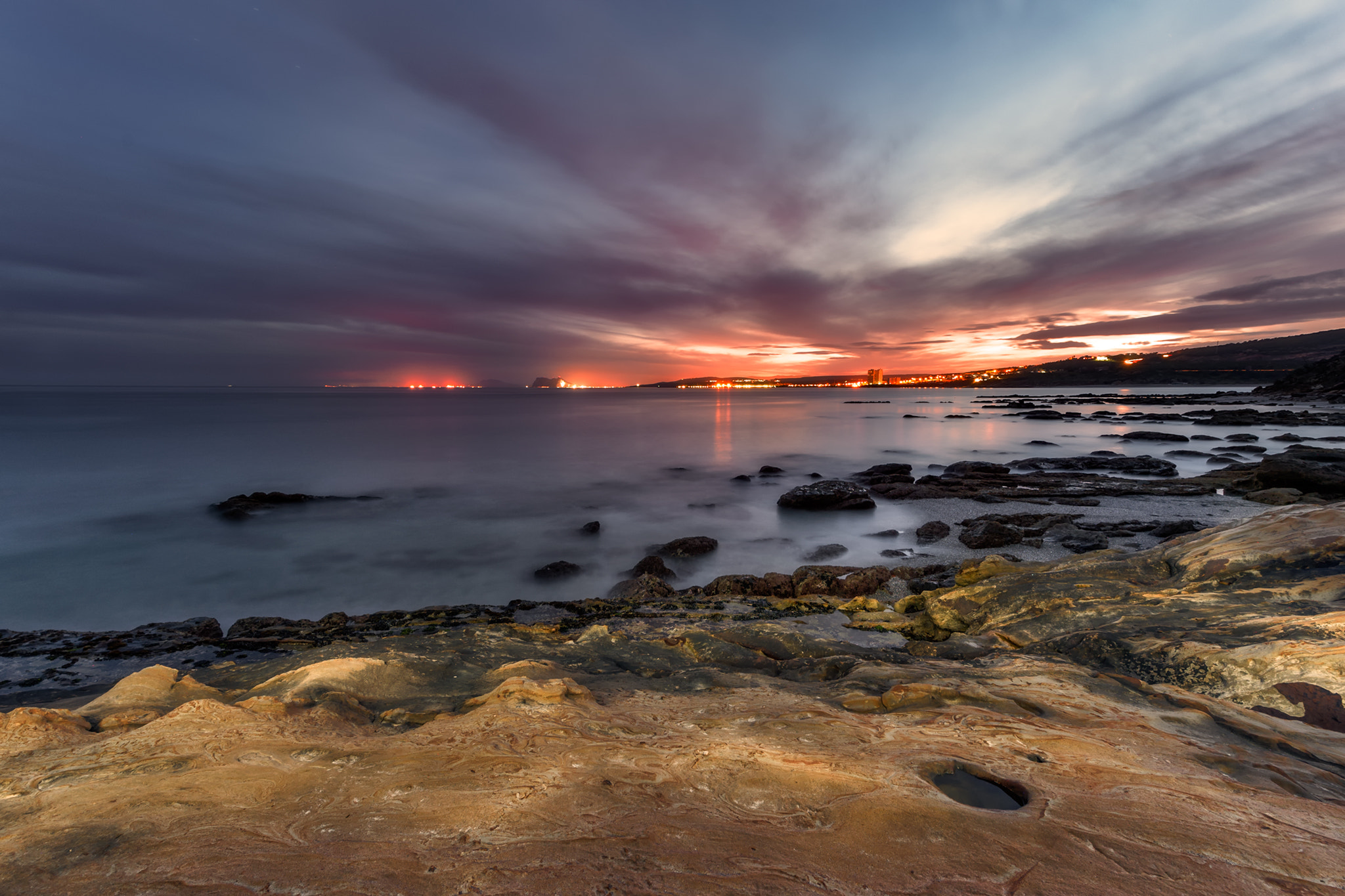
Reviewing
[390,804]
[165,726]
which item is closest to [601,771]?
[390,804]

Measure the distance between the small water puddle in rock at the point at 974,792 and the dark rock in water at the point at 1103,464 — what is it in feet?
87.0

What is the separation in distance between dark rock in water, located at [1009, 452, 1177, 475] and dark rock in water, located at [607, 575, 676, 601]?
2269cm

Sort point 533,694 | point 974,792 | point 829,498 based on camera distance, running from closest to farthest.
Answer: point 974,792 < point 533,694 < point 829,498

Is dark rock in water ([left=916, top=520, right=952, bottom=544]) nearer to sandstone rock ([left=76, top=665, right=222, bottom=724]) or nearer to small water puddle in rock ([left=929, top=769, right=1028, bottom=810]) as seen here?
small water puddle in rock ([left=929, top=769, right=1028, bottom=810])

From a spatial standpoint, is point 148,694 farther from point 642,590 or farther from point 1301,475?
point 1301,475

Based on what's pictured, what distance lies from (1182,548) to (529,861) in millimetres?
9566

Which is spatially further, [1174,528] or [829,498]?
[829,498]

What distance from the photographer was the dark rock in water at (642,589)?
396 inches

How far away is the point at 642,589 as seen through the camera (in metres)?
10.4

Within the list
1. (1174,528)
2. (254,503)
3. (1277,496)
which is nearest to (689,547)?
(1174,528)

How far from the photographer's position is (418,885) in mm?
2150

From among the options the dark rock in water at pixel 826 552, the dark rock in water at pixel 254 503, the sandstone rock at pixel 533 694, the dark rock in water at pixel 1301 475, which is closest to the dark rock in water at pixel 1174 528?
the dark rock in water at pixel 1301 475

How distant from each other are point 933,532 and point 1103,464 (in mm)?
16880

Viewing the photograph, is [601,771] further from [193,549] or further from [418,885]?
[193,549]
